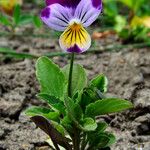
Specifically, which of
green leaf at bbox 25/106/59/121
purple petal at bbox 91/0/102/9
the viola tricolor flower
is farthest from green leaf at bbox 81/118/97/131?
purple petal at bbox 91/0/102/9

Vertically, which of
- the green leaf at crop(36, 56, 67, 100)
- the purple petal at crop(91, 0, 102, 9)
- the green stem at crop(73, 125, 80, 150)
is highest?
the purple petal at crop(91, 0, 102, 9)

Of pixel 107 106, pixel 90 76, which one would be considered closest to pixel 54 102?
pixel 107 106

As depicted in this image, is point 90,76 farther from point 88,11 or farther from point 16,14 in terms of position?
point 88,11

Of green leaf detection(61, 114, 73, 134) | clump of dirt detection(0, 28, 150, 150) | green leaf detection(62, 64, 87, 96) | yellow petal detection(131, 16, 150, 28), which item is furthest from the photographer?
yellow petal detection(131, 16, 150, 28)

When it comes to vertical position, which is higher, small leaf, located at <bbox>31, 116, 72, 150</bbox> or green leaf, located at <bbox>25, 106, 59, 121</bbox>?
green leaf, located at <bbox>25, 106, 59, 121</bbox>

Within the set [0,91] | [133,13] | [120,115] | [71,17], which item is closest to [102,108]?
[71,17]

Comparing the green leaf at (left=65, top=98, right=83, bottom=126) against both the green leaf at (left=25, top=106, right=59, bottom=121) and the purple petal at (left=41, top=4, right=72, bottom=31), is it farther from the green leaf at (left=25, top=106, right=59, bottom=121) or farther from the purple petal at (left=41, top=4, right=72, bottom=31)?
the purple petal at (left=41, top=4, right=72, bottom=31)

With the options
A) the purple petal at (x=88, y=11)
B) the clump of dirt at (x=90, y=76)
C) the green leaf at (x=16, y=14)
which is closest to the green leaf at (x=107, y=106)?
the purple petal at (x=88, y=11)

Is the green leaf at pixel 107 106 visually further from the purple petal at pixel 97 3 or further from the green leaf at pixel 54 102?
the purple petal at pixel 97 3
